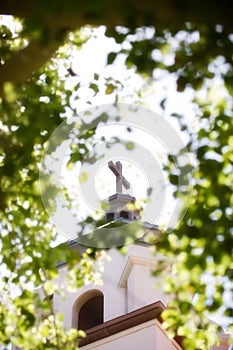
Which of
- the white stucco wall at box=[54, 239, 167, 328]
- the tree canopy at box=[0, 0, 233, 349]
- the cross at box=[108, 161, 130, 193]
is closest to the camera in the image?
the tree canopy at box=[0, 0, 233, 349]

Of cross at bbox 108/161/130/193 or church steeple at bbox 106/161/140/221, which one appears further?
cross at bbox 108/161/130/193

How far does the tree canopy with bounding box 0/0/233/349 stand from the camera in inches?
212

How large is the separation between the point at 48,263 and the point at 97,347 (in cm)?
940

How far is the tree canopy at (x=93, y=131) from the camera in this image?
538cm

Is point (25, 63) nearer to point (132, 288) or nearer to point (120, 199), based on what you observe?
point (132, 288)

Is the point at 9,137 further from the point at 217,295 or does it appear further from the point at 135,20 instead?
the point at 135,20


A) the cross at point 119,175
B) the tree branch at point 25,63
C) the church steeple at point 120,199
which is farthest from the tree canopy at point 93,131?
the cross at point 119,175

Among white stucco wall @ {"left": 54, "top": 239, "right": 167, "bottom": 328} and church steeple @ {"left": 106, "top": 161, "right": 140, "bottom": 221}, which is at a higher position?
church steeple @ {"left": 106, "top": 161, "right": 140, "bottom": 221}

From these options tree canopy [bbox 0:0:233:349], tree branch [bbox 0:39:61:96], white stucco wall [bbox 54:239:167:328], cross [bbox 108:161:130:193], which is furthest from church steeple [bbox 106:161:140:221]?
tree branch [bbox 0:39:61:96]

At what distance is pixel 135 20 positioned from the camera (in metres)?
5.46

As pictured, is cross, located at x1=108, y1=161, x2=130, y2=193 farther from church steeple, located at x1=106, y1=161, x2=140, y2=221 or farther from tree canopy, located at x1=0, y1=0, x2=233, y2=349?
tree canopy, located at x1=0, y1=0, x2=233, y2=349

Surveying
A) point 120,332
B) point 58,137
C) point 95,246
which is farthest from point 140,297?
point 58,137

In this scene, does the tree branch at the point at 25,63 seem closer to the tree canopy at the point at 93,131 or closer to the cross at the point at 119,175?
the tree canopy at the point at 93,131

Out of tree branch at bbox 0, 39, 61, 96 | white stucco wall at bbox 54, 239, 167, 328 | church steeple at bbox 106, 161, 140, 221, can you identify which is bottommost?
tree branch at bbox 0, 39, 61, 96
